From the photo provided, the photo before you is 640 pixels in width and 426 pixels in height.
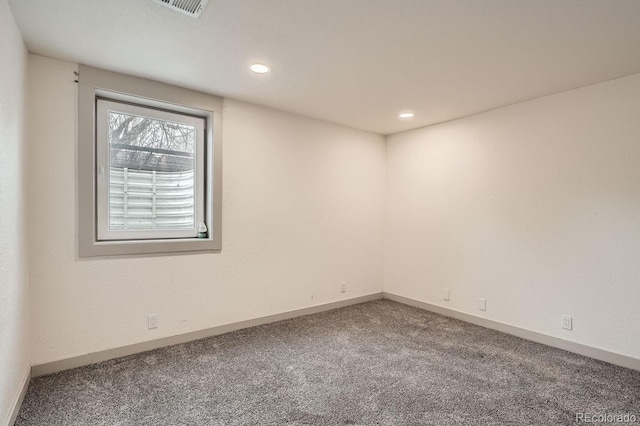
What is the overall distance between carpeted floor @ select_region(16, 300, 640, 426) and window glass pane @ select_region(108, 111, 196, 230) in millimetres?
1140

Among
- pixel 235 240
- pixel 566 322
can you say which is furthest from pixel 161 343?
pixel 566 322

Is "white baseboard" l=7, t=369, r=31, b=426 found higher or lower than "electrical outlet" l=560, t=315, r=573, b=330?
lower

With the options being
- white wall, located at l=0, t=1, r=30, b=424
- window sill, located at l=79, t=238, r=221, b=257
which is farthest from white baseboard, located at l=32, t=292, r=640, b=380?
window sill, located at l=79, t=238, r=221, b=257

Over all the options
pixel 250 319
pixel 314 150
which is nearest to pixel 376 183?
pixel 314 150

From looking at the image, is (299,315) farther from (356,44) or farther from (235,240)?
(356,44)

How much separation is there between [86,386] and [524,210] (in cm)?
389

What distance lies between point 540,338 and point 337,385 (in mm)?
2085

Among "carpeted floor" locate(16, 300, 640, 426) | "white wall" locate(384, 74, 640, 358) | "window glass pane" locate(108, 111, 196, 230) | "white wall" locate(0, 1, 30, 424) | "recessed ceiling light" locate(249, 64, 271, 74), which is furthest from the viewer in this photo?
"window glass pane" locate(108, 111, 196, 230)

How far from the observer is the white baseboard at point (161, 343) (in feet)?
7.72

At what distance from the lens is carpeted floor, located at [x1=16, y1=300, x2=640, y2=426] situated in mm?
1900

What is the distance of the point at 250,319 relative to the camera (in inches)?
132

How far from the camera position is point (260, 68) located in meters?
2.51

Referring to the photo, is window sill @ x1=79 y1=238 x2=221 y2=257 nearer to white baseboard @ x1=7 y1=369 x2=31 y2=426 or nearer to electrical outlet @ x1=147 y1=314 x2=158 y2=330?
electrical outlet @ x1=147 y1=314 x2=158 y2=330

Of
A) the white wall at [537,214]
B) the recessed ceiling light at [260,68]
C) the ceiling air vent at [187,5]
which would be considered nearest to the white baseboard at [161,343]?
the white wall at [537,214]
